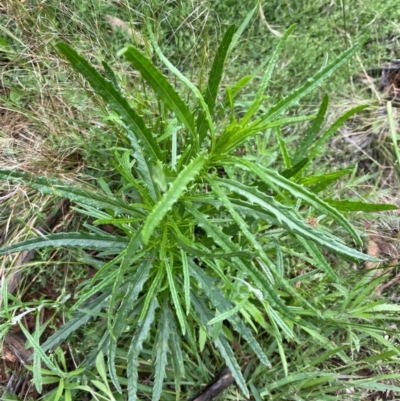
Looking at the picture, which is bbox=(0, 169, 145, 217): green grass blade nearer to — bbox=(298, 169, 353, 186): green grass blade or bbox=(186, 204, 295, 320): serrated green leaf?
bbox=(186, 204, 295, 320): serrated green leaf

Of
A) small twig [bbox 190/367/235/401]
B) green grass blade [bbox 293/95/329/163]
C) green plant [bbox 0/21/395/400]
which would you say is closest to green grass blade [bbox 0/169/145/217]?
green plant [bbox 0/21/395/400]

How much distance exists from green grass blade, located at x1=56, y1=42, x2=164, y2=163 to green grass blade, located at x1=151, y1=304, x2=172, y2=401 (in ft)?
2.23

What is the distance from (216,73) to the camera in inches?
37.7

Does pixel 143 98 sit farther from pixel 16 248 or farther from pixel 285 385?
pixel 285 385

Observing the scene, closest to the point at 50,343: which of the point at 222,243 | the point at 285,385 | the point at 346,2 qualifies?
the point at 222,243

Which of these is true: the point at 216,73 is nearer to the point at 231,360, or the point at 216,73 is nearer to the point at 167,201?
the point at 167,201

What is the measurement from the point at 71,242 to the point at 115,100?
0.57 m

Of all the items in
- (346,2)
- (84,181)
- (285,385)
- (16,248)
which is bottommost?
(285,385)

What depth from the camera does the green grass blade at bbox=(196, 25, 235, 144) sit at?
0.91 m

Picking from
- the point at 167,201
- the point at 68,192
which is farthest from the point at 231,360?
the point at 167,201

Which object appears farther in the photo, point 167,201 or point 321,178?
point 321,178

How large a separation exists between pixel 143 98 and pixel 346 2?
1.10 m

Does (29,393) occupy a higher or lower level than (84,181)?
lower

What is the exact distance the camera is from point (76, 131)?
6.03ft
